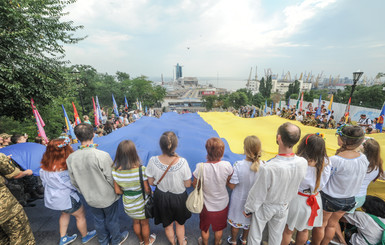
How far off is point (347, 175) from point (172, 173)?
210cm

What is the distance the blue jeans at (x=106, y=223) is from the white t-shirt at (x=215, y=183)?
54.0 inches

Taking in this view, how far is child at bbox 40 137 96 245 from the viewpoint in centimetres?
208

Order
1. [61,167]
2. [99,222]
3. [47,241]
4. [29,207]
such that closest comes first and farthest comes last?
[61,167] < [99,222] < [47,241] < [29,207]

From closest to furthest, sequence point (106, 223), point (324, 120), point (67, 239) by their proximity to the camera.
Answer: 1. point (106, 223)
2. point (67, 239)
3. point (324, 120)

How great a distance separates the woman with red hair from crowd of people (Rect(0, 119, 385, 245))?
0.01m

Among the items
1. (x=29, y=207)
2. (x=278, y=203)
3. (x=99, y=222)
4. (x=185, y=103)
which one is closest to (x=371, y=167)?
(x=278, y=203)

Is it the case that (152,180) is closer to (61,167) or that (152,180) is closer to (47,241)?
(61,167)

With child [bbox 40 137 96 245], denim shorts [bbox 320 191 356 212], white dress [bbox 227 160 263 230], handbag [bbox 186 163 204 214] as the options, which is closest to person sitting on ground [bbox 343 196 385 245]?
denim shorts [bbox 320 191 356 212]

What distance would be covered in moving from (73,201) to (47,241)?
0.89m

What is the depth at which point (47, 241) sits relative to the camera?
8.11ft

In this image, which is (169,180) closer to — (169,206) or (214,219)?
(169,206)

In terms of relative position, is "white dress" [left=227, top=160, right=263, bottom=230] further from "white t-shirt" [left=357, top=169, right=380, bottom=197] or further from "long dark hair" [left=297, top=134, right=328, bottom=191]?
"white t-shirt" [left=357, top=169, right=380, bottom=197]

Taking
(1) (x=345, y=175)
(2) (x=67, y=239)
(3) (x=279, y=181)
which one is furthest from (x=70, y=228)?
(1) (x=345, y=175)

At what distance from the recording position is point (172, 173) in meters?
1.84
